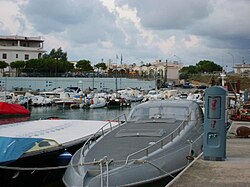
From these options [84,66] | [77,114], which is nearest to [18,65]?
[84,66]

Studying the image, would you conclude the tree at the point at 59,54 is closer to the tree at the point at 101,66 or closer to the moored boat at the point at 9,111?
the tree at the point at 101,66

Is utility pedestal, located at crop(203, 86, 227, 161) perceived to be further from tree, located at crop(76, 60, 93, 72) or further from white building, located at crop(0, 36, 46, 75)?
tree, located at crop(76, 60, 93, 72)

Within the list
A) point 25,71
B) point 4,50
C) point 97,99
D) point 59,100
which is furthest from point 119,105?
point 4,50

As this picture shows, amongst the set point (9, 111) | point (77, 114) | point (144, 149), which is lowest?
point (77, 114)

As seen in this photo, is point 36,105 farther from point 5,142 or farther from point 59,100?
point 5,142

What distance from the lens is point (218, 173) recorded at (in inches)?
419

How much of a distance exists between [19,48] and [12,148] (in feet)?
374

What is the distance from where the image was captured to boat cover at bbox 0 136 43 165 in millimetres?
12312

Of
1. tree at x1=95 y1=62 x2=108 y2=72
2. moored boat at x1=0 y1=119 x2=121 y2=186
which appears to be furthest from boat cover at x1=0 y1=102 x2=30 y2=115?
tree at x1=95 y1=62 x2=108 y2=72

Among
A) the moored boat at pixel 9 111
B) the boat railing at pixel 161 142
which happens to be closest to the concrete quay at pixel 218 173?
the boat railing at pixel 161 142

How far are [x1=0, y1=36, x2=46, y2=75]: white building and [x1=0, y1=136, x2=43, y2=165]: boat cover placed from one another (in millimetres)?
102745

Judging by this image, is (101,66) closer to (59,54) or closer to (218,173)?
(59,54)

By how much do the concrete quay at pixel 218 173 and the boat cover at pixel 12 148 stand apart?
4.50m

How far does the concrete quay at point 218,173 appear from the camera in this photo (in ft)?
31.8
